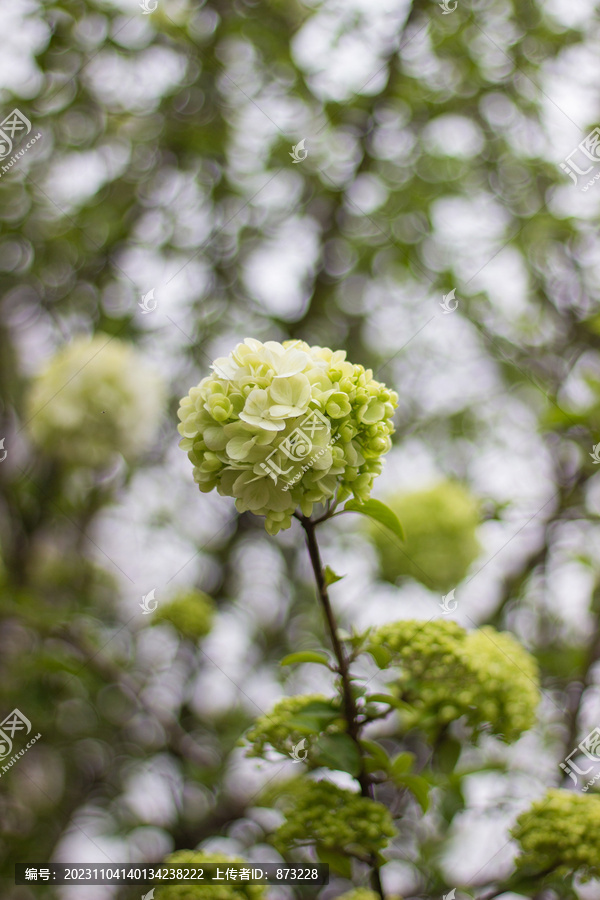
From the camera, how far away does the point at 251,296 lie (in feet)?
11.2

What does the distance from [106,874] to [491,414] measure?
2566 millimetres

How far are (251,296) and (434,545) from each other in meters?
1.55

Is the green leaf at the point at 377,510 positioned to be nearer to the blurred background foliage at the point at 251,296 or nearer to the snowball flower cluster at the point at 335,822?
the snowball flower cluster at the point at 335,822

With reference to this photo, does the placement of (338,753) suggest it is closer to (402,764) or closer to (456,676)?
(402,764)

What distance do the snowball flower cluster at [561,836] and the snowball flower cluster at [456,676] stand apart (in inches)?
6.3

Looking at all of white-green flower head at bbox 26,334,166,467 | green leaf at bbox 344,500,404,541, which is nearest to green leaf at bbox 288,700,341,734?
green leaf at bbox 344,500,404,541

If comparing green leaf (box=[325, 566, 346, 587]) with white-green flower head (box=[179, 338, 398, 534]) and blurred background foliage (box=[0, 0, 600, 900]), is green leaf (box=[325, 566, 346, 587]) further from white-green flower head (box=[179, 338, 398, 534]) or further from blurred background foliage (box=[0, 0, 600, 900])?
blurred background foliage (box=[0, 0, 600, 900])

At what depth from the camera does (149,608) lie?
8.75 ft

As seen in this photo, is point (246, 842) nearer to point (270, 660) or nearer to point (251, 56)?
point (270, 660)

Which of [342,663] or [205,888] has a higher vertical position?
[342,663]

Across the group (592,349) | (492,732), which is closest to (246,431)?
(492,732)

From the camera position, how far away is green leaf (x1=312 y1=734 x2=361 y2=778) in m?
1.14

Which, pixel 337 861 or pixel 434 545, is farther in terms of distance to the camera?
pixel 434 545
